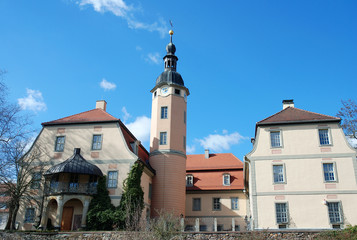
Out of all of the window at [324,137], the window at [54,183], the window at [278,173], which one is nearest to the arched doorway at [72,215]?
the window at [54,183]

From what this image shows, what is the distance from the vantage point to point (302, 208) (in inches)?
945

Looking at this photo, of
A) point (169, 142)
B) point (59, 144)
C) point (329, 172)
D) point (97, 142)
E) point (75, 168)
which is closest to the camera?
point (329, 172)

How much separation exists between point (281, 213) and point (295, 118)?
24.4 feet

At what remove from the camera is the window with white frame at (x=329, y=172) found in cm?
2458

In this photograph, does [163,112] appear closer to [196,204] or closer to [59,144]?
[59,144]

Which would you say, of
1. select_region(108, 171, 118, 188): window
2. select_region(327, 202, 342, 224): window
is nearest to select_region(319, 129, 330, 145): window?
select_region(327, 202, 342, 224): window

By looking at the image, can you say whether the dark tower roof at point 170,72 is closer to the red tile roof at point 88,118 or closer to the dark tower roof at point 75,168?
the red tile roof at point 88,118

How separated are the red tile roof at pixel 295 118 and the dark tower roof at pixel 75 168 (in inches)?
524

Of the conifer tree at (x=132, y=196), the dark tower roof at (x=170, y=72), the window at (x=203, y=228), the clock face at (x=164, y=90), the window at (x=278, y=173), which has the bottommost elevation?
the window at (x=203, y=228)

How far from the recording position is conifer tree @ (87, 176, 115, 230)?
24.6 m

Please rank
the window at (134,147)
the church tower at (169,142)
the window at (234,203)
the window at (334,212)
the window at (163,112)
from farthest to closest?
the window at (234,203) → the window at (163,112) → the church tower at (169,142) → the window at (134,147) → the window at (334,212)

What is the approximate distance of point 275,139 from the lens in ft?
86.2

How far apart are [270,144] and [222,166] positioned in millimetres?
12970

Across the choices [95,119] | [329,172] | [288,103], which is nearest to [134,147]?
[95,119]
